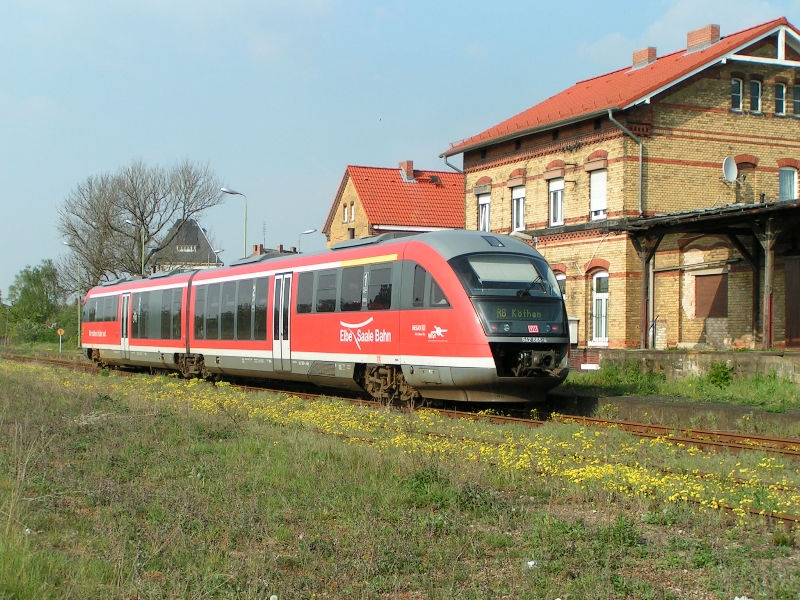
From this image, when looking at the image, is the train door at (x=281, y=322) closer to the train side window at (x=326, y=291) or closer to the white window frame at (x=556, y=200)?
the train side window at (x=326, y=291)

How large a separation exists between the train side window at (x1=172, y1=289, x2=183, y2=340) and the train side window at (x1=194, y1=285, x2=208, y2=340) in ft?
3.72

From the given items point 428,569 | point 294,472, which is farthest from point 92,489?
point 428,569

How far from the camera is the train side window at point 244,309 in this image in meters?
20.8

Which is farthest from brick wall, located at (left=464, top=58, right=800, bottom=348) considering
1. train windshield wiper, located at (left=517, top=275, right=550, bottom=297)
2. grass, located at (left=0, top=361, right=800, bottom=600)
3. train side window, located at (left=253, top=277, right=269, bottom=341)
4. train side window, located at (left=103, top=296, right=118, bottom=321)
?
grass, located at (left=0, top=361, right=800, bottom=600)

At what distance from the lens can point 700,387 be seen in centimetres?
1739

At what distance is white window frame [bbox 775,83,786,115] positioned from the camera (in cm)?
2850

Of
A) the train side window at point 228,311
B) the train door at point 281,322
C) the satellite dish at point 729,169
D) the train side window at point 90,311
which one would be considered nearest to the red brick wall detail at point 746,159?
the satellite dish at point 729,169

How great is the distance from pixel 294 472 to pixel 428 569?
313 centimetres

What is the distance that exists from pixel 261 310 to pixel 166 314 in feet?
20.9

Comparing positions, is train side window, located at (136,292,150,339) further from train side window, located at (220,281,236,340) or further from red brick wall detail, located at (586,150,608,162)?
red brick wall detail, located at (586,150,608,162)

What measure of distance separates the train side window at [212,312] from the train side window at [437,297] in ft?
29.9

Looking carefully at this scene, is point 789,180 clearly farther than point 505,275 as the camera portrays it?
Yes

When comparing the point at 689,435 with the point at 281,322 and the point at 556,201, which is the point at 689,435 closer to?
the point at 281,322

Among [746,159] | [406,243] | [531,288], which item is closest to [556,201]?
[746,159]
